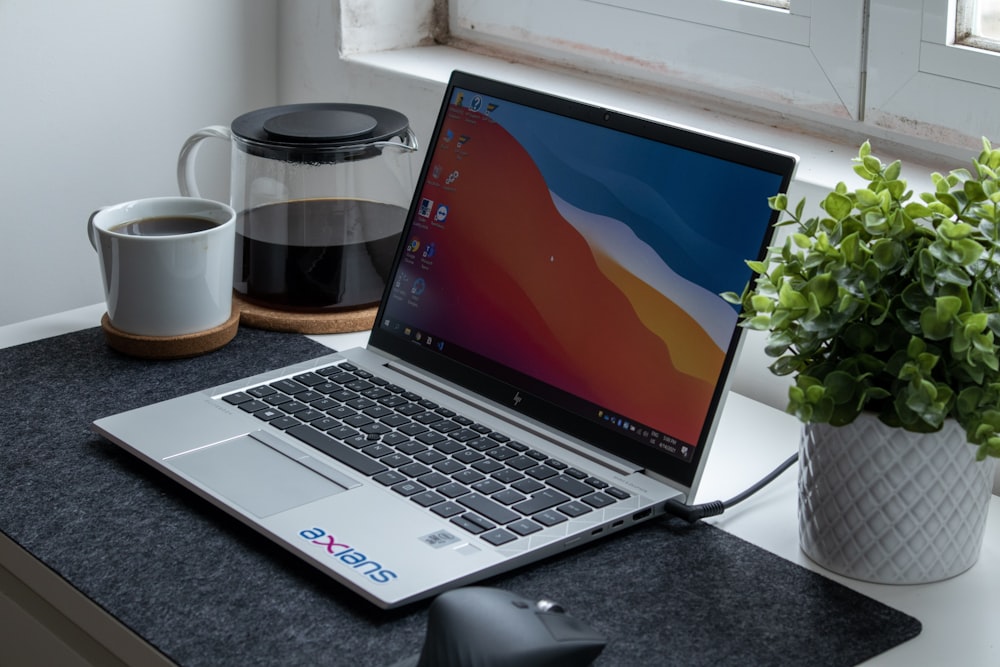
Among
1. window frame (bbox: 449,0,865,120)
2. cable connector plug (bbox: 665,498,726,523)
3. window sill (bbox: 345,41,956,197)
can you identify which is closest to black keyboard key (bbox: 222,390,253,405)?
cable connector plug (bbox: 665,498,726,523)

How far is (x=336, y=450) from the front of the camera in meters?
0.86

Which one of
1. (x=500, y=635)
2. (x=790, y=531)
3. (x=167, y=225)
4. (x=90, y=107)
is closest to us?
(x=500, y=635)

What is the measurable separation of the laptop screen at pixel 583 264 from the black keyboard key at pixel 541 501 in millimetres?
72

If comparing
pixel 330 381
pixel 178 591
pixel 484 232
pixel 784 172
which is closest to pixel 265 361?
pixel 330 381

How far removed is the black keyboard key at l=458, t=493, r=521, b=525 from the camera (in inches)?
30.1

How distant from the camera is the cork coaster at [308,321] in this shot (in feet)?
3.65

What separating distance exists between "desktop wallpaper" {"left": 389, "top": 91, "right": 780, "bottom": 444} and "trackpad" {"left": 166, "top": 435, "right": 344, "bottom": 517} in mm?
190

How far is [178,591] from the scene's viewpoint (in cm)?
71

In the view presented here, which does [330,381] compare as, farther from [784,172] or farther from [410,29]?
[410,29]

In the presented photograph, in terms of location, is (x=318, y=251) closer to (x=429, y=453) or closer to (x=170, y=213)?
(x=170, y=213)

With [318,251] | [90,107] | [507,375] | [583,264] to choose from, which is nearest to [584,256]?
[583,264]

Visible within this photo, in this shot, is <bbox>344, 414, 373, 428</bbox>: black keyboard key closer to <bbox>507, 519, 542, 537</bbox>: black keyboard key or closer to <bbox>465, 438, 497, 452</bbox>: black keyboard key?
<bbox>465, 438, 497, 452</bbox>: black keyboard key

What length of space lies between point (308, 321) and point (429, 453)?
0.99 feet

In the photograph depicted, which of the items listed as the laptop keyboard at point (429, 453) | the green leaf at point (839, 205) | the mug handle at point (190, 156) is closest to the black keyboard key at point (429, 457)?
the laptop keyboard at point (429, 453)
